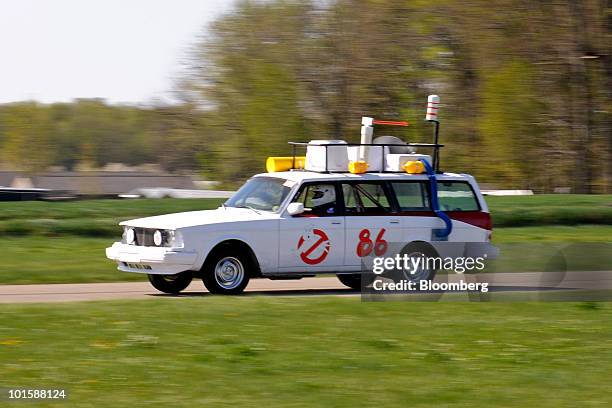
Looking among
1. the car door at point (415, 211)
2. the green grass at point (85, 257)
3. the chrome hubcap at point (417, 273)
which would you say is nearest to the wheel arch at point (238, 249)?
the chrome hubcap at point (417, 273)

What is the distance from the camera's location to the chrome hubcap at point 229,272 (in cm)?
1480

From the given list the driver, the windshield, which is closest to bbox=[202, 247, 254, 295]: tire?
the windshield

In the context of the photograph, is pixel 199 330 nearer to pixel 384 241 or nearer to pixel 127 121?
pixel 384 241

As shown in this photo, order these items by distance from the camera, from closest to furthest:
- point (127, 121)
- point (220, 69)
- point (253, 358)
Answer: point (253, 358)
point (220, 69)
point (127, 121)

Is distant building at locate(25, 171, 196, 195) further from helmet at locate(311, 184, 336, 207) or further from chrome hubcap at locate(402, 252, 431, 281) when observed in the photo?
chrome hubcap at locate(402, 252, 431, 281)

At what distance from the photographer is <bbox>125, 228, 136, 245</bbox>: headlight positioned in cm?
1491

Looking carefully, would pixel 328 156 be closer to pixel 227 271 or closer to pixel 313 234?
pixel 313 234

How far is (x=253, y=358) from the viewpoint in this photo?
9.67 m

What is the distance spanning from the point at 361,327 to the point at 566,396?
11.6ft

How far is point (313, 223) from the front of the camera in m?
15.2

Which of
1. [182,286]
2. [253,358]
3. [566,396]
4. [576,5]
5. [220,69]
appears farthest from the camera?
[220,69]

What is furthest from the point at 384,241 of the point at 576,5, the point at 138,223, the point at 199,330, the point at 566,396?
the point at 576,5

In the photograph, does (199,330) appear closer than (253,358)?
No

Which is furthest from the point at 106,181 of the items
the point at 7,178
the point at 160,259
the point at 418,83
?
the point at 160,259
